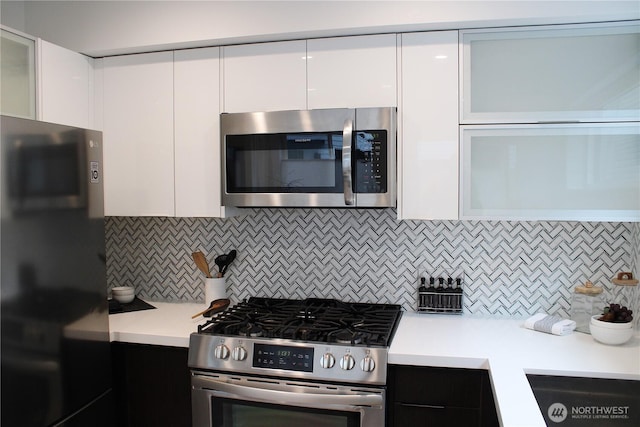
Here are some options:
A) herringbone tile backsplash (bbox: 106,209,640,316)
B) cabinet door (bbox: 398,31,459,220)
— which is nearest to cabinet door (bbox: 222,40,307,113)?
cabinet door (bbox: 398,31,459,220)

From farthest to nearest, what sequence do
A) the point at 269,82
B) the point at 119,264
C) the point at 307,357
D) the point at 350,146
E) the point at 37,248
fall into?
the point at 119,264 < the point at 269,82 < the point at 350,146 < the point at 307,357 < the point at 37,248

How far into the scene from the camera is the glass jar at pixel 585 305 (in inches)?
84.5

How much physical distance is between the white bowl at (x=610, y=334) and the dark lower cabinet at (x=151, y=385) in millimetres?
1662

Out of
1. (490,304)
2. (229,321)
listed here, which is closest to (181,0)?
(229,321)

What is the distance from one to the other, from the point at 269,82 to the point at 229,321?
1081 mm

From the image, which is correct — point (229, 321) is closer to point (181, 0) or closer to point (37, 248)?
Result: point (37, 248)

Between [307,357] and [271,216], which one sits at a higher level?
[271,216]

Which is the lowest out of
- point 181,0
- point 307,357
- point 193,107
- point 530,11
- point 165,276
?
point 307,357

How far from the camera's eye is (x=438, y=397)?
6.18 ft

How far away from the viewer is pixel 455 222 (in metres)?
2.46

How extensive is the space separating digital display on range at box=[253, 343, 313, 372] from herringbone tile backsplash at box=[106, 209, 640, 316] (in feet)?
2.27

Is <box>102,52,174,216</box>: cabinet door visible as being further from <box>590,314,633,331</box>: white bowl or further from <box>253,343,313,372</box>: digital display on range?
<box>590,314,633,331</box>: white bowl

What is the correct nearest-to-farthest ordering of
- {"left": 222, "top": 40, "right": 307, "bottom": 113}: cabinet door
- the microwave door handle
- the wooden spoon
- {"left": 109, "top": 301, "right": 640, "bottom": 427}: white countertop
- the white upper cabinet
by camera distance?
{"left": 109, "top": 301, "right": 640, "bottom": 427}: white countertop < the microwave door handle < {"left": 222, "top": 40, "right": 307, "bottom": 113}: cabinet door < the white upper cabinet < the wooden spoon

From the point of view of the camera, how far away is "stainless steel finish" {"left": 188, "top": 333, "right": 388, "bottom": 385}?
6.11 feet
